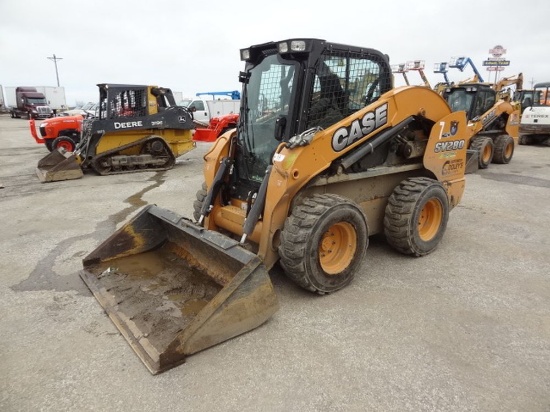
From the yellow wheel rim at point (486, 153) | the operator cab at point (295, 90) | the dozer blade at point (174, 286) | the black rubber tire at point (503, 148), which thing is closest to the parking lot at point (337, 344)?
the dozer blade at point (174, 286)

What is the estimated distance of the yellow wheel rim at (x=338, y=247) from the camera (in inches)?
145

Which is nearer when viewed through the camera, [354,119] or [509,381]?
[509,381]

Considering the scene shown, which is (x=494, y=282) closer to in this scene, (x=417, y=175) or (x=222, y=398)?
(x=417, y=175)

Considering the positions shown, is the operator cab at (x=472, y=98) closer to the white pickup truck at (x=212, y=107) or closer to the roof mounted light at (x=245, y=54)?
the roof mounted light at (x=245, y=54)

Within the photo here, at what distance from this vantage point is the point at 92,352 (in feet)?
9.45

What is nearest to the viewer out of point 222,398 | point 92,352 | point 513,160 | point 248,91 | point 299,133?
point 222,398

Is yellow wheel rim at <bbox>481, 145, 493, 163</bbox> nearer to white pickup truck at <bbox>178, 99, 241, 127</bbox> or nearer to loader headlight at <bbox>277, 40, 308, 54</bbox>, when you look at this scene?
loader headlight at <bbox>277, 40, 308, 54</bbox>

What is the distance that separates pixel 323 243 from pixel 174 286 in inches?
56.2

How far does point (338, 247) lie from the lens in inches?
150

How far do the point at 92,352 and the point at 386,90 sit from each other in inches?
149

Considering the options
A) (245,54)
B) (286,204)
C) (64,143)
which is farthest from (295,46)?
(64,143)

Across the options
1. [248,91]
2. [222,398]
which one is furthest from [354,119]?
[222,398]

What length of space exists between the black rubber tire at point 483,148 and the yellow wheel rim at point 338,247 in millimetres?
8025

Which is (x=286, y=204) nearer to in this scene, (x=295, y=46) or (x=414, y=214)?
(x=295, y=46)
